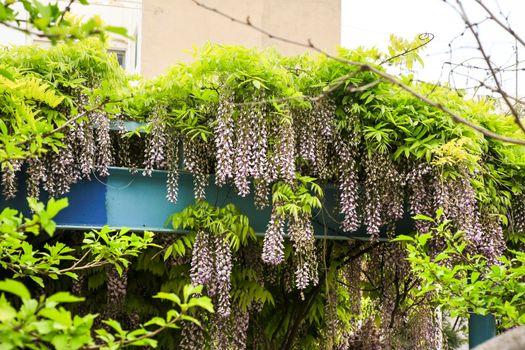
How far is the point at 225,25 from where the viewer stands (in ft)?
32.1

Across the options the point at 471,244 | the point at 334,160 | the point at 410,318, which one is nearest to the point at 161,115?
the point at 334,160

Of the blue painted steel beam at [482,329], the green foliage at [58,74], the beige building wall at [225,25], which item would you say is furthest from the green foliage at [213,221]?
the beige building wall at [225,25]

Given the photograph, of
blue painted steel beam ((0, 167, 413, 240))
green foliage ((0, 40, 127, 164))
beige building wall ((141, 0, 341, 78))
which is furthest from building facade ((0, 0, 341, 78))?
green foliage ((0, 40, 127, 164))

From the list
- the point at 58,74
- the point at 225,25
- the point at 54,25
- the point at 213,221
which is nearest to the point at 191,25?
the point at 225,25

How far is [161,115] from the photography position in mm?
5070

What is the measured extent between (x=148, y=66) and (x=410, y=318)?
476 centimetres

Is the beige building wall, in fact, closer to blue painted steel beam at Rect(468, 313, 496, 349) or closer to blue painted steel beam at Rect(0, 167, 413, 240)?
blue painted steel beam at Rect(0, 167, 413, 240)

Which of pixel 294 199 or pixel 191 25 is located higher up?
pixel 191 25

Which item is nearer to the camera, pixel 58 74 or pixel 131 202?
pixel 58 74

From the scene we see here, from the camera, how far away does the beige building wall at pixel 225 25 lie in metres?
9.54

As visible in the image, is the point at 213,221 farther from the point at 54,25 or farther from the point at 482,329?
the point at 54,25

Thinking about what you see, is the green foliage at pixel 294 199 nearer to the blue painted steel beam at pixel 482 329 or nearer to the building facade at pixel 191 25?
the blue painted steel beam at pixel 482 329

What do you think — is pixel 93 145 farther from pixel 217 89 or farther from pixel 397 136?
pixel 397 136

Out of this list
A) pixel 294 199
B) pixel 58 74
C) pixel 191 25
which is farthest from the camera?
pixel 191 25
